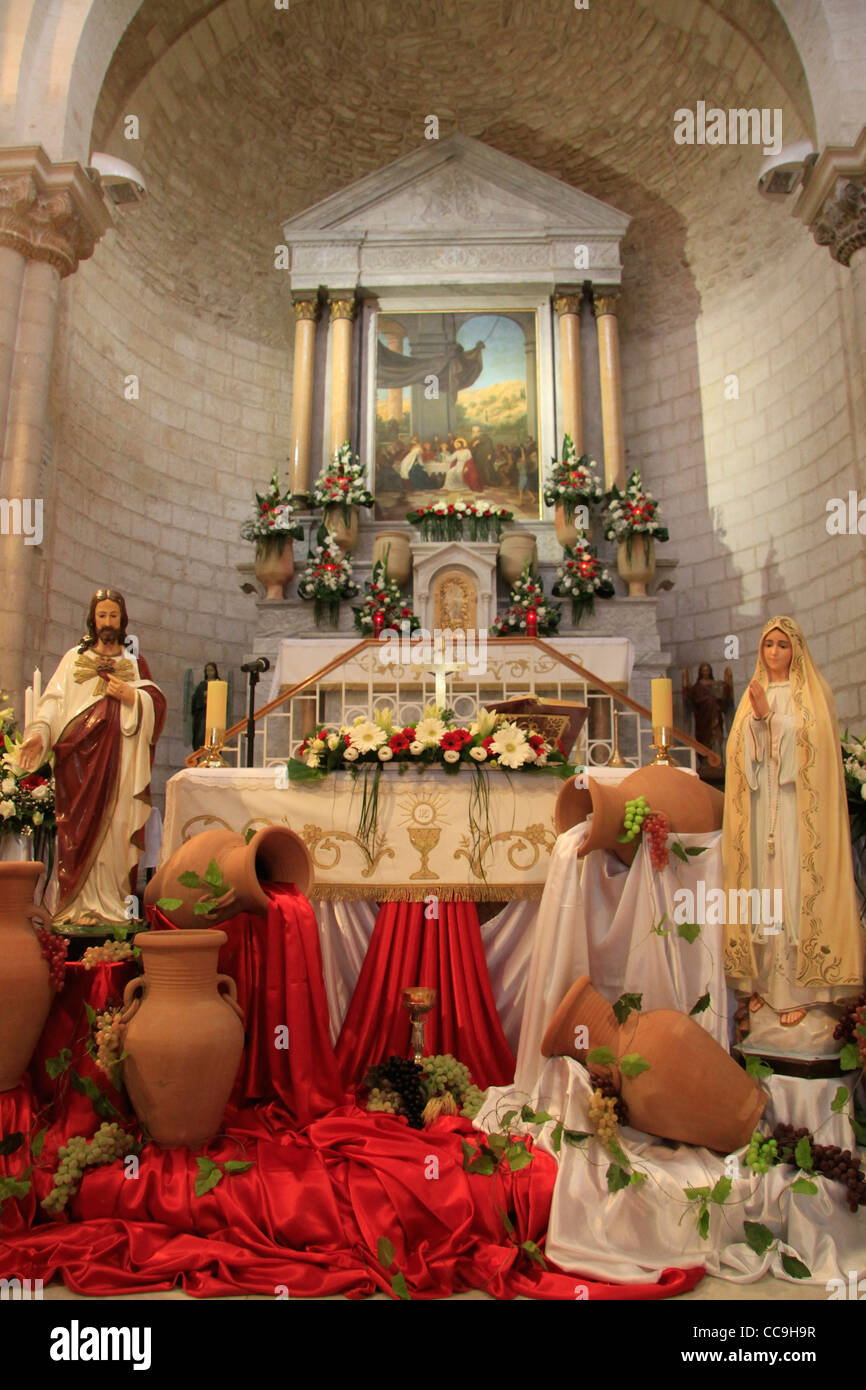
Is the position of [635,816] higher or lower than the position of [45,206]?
lower

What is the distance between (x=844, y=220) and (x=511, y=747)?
5866mm

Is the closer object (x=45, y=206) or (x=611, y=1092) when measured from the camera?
(x=611, y=1092)

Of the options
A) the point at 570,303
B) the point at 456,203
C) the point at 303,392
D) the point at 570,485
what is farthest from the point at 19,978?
the point at 456,203

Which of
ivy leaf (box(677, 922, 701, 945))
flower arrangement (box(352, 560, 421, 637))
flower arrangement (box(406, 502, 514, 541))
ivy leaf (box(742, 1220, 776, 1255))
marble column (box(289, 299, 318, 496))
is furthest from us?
marble column (box(289, 299, 318, 496))

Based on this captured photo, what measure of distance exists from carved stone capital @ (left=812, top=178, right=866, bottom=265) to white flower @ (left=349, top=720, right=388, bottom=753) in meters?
6.06

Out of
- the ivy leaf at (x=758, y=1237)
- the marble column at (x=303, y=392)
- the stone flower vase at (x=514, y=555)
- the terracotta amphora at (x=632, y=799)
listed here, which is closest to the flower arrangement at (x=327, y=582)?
the marble column at (x=303, y=392)

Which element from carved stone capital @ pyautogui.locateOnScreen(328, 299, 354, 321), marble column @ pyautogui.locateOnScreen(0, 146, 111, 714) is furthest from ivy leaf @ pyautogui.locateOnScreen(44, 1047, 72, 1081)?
carved stone capital @ pyautogui.locateOnScreen(328, 299, 354, 321)

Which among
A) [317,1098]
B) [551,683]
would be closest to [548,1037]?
[317,1098]

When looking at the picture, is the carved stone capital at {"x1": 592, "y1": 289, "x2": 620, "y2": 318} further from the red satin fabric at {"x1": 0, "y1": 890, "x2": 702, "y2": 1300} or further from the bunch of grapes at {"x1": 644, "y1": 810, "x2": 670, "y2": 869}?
the red satin fabric at {"x1": 0, "y1": 890, "x2": 702, "y2": 1300}

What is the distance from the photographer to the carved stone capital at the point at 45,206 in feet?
26.0

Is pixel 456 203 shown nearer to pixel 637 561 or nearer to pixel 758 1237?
pixel 637 561

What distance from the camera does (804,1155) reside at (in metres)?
3.28

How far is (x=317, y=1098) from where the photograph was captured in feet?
12.9

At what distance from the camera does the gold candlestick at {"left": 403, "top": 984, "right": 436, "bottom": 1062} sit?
414 cm
